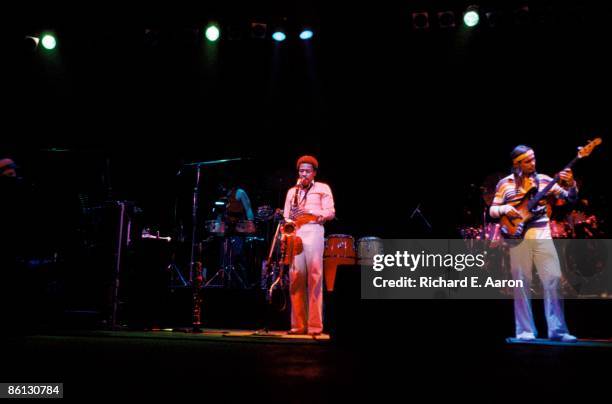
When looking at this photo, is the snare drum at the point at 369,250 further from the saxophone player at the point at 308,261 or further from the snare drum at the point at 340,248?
the saxophone player at the point at 308,261

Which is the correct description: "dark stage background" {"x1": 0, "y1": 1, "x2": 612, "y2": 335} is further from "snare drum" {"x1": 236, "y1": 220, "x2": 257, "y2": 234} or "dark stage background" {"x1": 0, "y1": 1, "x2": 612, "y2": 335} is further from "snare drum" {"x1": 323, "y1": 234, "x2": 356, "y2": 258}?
"snare drum" {"x1": 323, "y1": 234, "x2": 356, "y2": 258}

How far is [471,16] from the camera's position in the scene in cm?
870

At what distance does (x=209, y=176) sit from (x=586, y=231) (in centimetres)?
810

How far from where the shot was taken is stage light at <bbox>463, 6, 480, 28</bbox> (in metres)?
8.63

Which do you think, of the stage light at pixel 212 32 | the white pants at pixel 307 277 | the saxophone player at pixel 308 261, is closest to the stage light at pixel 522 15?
the saxophone player at pixel 308 261

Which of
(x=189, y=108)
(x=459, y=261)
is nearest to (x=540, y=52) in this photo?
(x=459, y=261)

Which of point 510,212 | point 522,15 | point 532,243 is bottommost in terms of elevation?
point 532,243

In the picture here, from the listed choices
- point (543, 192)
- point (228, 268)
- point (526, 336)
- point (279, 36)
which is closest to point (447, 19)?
point (279, 36)

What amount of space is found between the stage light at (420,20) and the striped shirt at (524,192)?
3.61 meters

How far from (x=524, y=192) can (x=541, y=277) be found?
1.02 meters

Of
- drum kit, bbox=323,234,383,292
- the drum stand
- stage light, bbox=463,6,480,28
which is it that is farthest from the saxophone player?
the drum stand

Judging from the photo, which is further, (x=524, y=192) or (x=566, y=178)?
(x=524, y=192)

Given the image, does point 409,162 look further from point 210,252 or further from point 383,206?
point 210,252

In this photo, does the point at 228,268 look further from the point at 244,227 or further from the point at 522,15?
the point at 522,15
